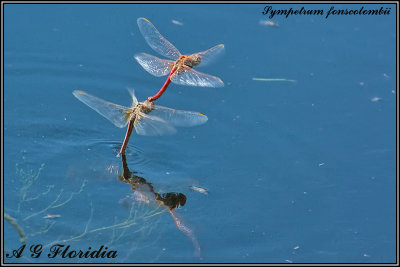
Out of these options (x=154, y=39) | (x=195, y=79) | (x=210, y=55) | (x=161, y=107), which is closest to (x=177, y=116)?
(x=161, y=107)

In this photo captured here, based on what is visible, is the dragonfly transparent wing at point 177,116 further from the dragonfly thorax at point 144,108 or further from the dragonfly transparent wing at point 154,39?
the dragonfly transparent wing at point 154,39

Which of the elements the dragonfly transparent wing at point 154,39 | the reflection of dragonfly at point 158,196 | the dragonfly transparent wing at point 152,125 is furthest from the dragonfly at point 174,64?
the reflection of dragonfly at point 158,196

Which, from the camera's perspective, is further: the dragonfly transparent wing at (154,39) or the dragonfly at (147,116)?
the dragonfly transparent wing at (154,39)

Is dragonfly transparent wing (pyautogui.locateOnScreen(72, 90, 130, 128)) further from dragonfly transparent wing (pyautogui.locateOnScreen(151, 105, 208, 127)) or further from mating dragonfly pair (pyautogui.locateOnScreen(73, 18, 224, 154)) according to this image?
dragonfly transparent wing (pyautogui.locateOnScreen(151, 105, 208, 127))

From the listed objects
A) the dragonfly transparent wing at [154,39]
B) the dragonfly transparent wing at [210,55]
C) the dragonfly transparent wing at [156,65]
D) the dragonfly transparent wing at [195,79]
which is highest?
the dragonfly transparent wing at [154,39]

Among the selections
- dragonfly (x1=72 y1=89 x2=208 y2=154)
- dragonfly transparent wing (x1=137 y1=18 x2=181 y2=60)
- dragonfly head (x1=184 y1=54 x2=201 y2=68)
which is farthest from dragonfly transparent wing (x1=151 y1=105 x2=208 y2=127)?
dragonfly transparent wing (x1=137 y1=18 x2=181 y2=60)

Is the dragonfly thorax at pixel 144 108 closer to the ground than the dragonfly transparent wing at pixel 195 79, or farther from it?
closer to the ground
